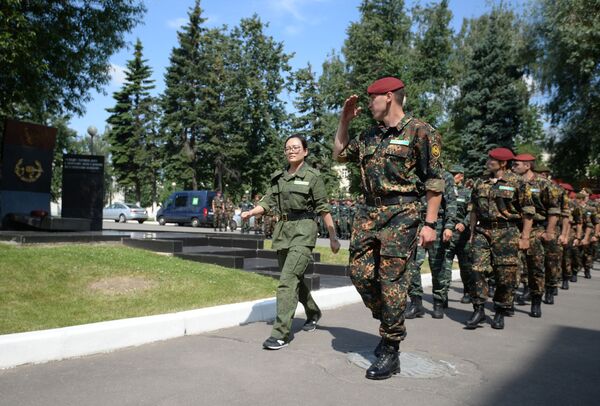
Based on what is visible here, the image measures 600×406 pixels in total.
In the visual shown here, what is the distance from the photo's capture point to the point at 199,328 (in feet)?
19.0

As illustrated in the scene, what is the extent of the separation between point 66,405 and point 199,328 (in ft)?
7.59

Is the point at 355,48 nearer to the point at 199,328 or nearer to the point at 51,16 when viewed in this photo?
the point at 51,16

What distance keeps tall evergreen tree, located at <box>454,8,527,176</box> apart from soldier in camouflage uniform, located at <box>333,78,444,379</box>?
102 feet

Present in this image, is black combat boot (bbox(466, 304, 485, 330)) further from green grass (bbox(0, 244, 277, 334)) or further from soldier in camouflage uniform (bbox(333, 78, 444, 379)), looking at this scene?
green grass (bbox(0, 244, 277, 334))

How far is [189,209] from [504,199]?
96.5ft

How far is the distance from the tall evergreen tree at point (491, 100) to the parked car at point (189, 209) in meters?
16.3

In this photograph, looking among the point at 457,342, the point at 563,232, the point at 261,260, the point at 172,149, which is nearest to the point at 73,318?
the point at 457,342

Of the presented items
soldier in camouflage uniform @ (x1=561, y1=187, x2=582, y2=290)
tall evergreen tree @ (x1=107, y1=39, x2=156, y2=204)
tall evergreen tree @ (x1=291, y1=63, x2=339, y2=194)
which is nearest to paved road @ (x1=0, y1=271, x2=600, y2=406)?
soldier in camouflage uniform @ (x1=561, y1=187, x2=582, y2=290)

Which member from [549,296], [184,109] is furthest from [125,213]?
[549,296]

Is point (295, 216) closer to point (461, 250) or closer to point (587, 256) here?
point (461, 250)

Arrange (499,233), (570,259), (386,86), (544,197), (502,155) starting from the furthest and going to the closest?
(570,259) < (544,197) < (502,155) < (499,233) < (386,86)

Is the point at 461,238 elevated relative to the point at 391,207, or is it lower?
lower

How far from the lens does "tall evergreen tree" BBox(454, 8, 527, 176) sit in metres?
34.2

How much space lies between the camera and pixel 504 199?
6816 mm
